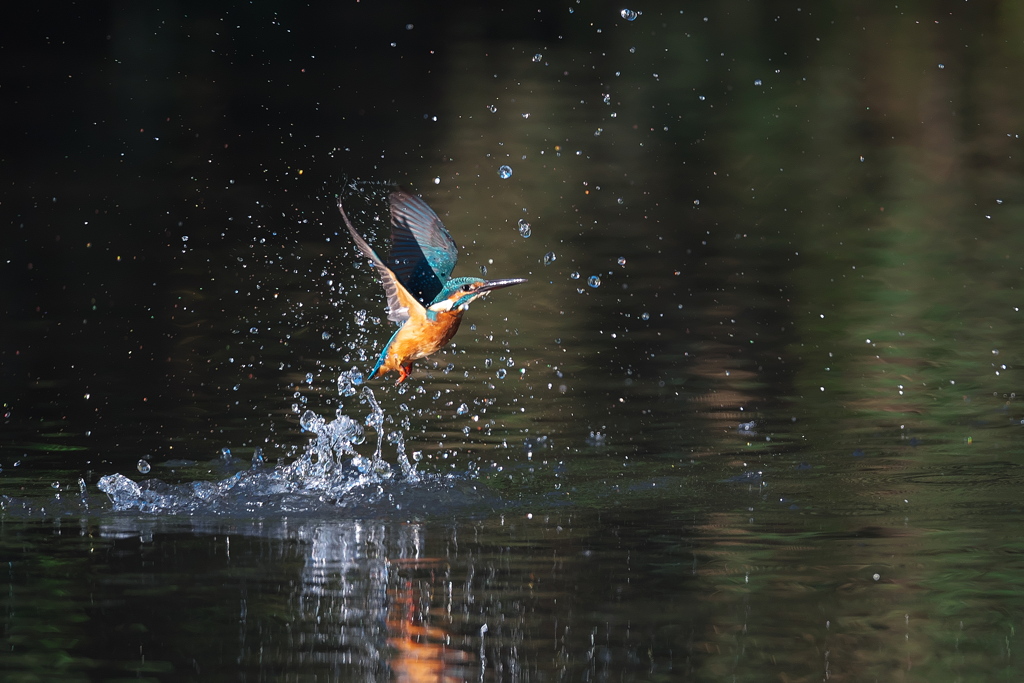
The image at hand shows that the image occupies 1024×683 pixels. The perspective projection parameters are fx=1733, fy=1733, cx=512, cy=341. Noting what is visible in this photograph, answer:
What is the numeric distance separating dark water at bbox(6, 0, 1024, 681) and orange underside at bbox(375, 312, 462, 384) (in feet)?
1.43

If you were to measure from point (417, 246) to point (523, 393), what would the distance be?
1.52 metres

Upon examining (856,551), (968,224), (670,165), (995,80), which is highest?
(995,80)

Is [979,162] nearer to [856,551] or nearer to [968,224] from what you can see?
[968,224]

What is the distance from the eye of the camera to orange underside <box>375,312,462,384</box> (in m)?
5.31

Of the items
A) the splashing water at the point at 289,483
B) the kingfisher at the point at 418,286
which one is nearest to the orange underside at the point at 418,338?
the kingfisher at the point at 418,286

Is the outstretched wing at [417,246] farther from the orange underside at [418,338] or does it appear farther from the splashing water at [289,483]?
the splashing water at [289,483]

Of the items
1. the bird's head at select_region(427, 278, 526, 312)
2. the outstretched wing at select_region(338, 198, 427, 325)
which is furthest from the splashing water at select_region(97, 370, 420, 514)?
the bird's head at select_region(427, 278, 526, 312)

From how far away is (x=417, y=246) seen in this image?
560 centimetres

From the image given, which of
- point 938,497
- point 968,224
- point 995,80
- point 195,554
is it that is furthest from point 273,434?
point 995,80

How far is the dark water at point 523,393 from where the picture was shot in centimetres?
408

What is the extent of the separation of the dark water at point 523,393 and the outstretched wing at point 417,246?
23cm

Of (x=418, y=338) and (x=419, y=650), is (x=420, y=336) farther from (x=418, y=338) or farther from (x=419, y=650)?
(x=419, y=650)

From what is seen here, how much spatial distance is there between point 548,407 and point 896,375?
61.3 inches

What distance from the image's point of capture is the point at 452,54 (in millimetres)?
19281
